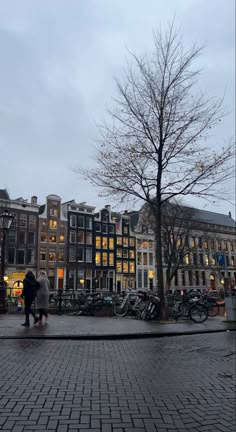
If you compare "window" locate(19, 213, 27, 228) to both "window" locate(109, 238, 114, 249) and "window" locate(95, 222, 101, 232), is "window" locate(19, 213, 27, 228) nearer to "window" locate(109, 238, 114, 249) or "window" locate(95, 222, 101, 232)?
"window" locate(95, 222, 101, 232)

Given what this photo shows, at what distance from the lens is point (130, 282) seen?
71.0 meters

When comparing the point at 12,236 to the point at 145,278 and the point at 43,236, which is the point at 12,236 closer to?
the point at 43,236

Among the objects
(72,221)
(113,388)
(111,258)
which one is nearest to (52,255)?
(72,221)

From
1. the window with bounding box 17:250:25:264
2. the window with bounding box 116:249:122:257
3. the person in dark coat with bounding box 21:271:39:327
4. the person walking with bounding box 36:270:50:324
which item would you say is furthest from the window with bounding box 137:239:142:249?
the person in dark coat with bounding box 21:271:39:327

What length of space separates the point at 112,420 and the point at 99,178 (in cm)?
1467

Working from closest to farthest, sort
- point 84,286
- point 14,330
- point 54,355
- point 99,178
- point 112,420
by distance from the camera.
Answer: point 112,420, point 54,355, point 14,330, point 99,178, point 84,286

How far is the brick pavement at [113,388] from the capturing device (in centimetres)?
453

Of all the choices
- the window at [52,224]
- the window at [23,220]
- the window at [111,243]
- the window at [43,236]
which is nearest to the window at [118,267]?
the window at [111,243]

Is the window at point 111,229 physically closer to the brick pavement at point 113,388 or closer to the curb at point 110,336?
the curb at point 110,336

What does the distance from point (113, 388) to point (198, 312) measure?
1135 cm

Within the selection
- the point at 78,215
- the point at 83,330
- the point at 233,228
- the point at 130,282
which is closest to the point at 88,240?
the point at 78,215

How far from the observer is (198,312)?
54.3ft

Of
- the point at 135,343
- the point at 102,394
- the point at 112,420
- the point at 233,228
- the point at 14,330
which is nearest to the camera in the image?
the point at 112,420

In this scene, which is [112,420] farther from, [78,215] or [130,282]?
[130,282]
